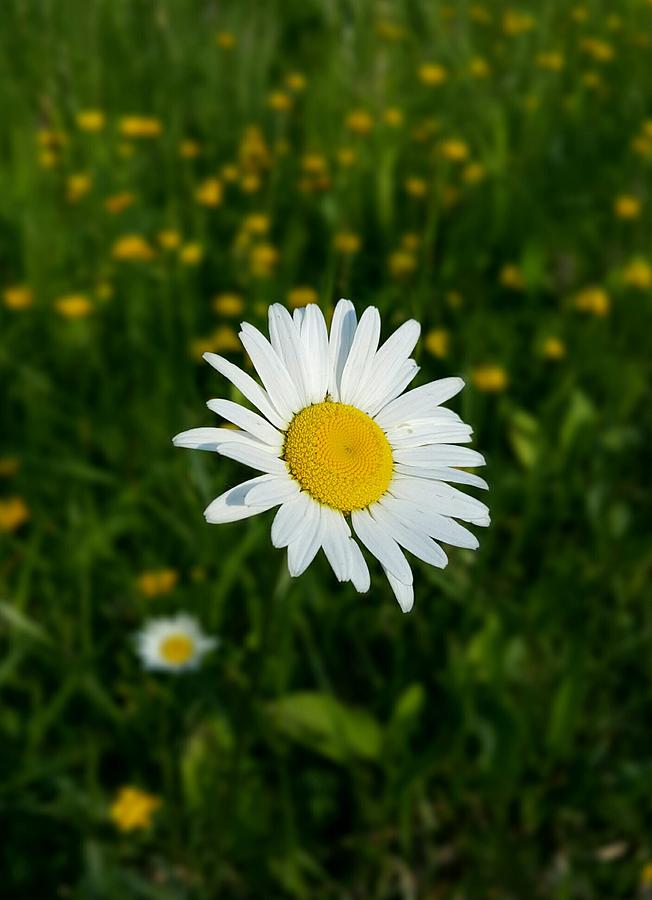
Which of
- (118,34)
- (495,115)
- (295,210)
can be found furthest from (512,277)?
(118,34)

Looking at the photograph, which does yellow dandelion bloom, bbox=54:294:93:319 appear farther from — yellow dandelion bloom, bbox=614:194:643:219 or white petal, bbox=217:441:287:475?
yellow dandelion bloom, bbox=614:194:643:219

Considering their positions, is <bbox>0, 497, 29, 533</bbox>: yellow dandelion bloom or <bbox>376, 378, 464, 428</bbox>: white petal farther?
<bbox>0, 497, 29, 533</bbox>: yellow dandelion bloom

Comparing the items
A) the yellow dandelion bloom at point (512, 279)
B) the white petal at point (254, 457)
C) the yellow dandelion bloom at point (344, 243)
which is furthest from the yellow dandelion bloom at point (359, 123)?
the white petal at point (254, 457)

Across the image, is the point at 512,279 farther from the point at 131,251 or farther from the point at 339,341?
the point at 339,341

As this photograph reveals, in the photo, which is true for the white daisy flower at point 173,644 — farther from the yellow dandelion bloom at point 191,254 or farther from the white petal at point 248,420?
the yellow dandelion bloom at point 191,254

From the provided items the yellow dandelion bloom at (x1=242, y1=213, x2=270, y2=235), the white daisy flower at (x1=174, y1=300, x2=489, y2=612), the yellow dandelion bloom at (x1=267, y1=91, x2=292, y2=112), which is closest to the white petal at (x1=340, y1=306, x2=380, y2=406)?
the white daisy flower at (x1=174, y1=300, x2=489, y2=612)

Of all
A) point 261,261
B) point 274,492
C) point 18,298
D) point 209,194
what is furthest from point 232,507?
point 209,194

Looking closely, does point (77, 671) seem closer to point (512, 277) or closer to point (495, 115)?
point (512, 277)
